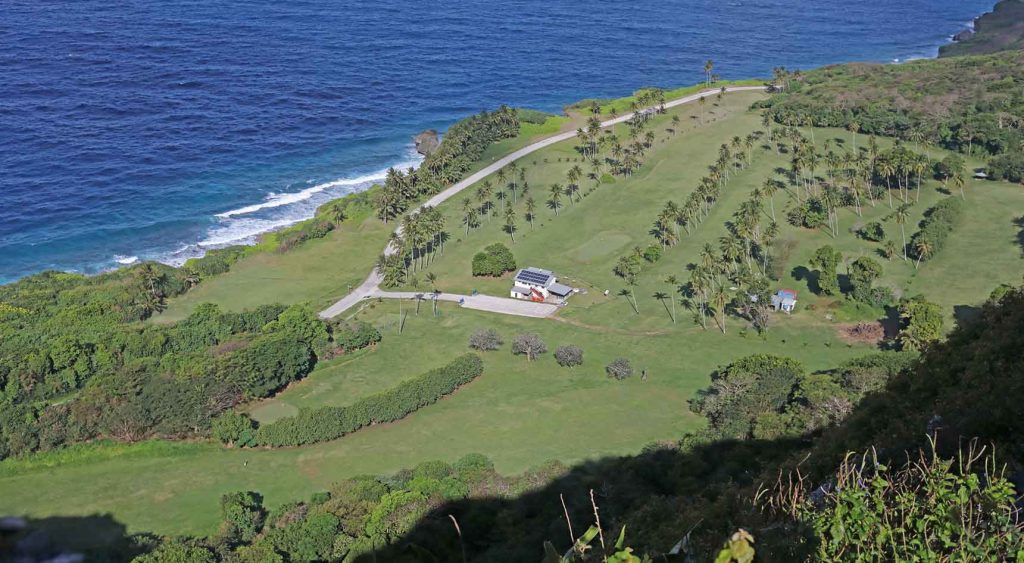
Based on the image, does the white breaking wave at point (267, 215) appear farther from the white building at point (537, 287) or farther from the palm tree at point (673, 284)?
A: the palm tree at point (673, 284)

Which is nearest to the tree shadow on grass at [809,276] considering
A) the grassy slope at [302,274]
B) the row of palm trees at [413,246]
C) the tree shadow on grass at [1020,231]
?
the tree shadow on grass at [1020,231]

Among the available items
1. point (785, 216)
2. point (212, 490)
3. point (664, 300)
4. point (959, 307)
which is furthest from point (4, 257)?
point (959, 307)

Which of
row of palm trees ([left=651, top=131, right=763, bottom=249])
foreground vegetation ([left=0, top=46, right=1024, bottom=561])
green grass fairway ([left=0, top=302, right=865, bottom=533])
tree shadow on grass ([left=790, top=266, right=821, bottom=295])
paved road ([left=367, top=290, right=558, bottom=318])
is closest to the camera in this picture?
foreground vegetation ([left=0, top=46, right=1024, bottom=561])

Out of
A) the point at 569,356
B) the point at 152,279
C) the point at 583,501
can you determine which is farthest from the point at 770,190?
the point at 152,279

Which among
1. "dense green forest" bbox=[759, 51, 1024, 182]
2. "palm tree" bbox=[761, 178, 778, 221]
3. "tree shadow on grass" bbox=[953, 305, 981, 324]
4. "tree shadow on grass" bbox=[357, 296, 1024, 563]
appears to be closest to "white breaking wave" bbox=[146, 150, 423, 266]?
"palm tree" bbox=[761, 178, 778, 221]

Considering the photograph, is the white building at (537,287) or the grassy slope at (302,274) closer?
the white building at (537,287)

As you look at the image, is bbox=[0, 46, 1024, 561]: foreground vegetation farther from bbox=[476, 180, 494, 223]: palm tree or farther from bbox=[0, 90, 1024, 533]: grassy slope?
bbox=[476, 180, 494, 223]: palm tree
